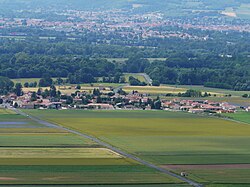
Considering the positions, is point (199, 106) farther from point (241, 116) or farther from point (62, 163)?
point (62, 163)

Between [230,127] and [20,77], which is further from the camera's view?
[20,77]

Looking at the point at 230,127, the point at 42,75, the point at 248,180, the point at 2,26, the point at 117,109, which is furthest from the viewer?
the point at 2,26

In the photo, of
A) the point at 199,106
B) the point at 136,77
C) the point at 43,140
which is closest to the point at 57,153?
the point at 43,140

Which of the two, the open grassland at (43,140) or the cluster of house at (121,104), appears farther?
the cluster of house at (121,104)

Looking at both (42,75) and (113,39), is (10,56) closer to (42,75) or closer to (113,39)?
(42,75)

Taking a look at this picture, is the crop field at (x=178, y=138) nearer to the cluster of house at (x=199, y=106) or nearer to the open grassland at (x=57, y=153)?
the open grassland at (x=57, y=153)

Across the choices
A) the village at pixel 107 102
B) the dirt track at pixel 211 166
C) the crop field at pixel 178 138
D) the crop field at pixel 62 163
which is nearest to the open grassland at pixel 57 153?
the crop field at pixel 62 163

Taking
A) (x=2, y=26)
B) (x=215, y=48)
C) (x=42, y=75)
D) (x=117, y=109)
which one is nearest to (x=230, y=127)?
(x=117, y=109)
